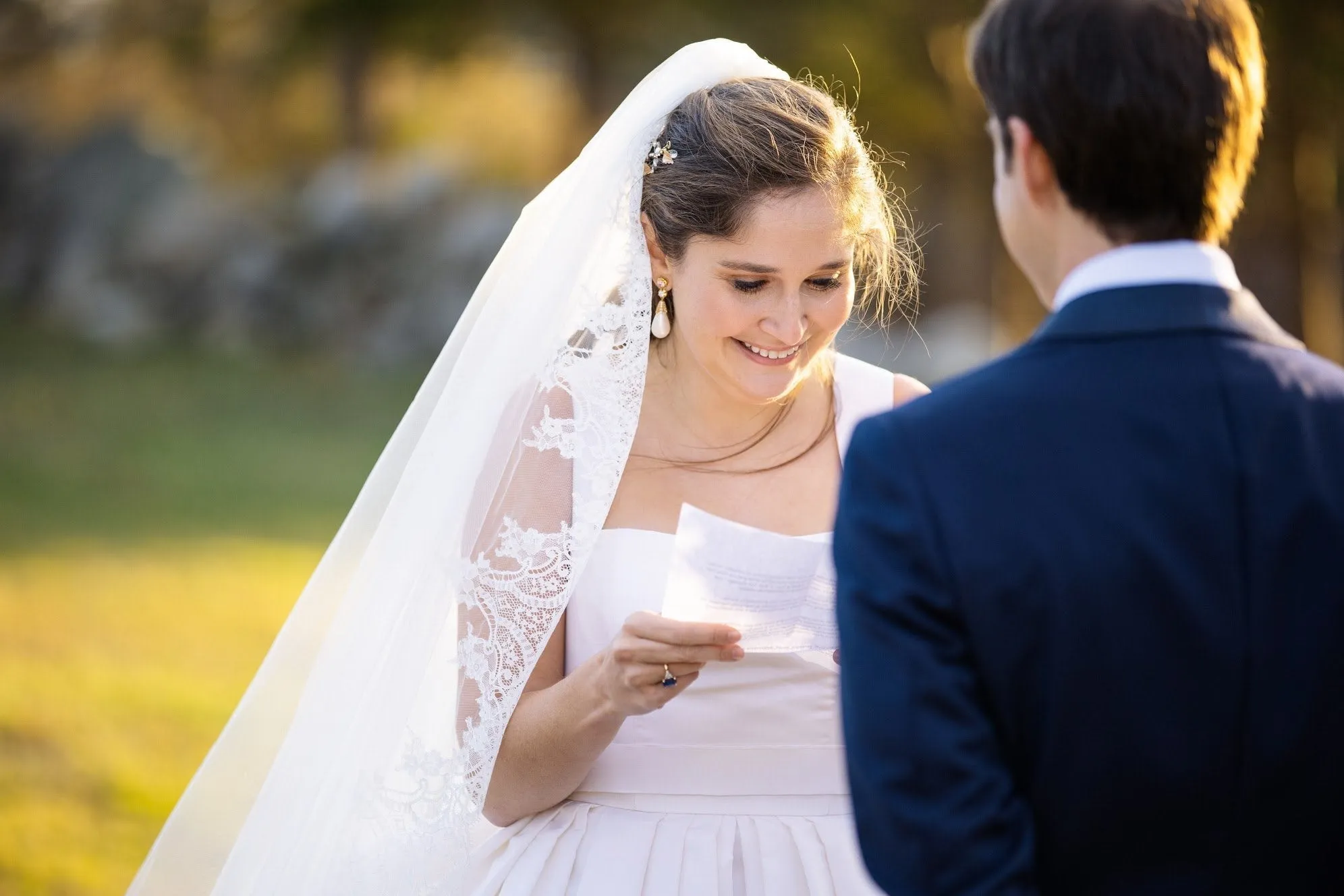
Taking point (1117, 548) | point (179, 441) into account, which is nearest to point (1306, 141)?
point (179, 441)

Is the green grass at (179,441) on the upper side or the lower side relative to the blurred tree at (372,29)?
lower

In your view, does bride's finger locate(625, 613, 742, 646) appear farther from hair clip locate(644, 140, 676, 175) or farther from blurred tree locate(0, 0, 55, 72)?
blurred tree locate(0, 0, 55, 72)

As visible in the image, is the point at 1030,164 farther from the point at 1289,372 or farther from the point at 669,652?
the point at 669,652

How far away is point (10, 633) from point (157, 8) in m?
12.3

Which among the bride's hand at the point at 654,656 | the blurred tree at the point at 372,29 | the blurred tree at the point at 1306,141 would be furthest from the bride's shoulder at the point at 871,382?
the blurred tree at the point at 372,29

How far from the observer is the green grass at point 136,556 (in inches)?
202

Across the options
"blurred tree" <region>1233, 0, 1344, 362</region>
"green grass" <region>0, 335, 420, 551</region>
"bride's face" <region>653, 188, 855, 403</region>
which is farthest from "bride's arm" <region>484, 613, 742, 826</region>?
"blurred tree" <region>1233, 0, 1344, 362</region>

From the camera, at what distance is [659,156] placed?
2.79m

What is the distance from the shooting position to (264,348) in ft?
50.6

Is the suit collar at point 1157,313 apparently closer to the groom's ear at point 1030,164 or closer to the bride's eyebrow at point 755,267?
the groom's ear at point 1030,164

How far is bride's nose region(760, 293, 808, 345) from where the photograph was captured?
2.63 m

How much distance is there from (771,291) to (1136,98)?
4.34 feet

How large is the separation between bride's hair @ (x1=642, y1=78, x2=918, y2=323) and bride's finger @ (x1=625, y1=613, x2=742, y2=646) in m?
0.90

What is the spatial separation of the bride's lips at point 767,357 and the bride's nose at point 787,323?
0.05 metres
